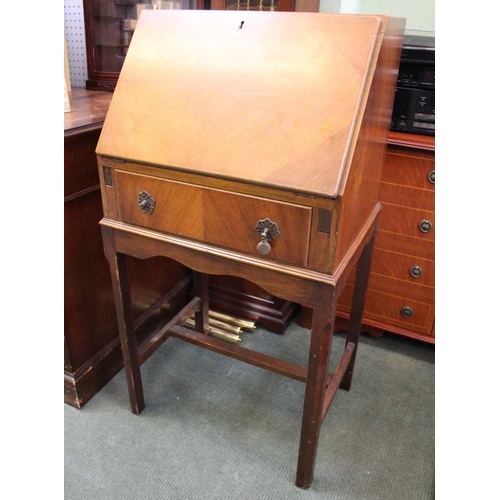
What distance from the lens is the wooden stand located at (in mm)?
1189

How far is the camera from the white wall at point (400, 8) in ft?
6.95

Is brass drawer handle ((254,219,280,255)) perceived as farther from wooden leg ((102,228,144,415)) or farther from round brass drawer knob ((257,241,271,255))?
wooden leg ((102,228,144,415))

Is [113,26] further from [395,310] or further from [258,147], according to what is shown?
[395,310]

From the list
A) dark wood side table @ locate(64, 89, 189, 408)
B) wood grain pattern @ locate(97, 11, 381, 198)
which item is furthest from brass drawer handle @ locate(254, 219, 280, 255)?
dark wood side table @ locate(64, 89, 189, 408)

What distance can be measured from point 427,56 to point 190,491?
1679mm

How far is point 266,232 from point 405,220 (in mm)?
924

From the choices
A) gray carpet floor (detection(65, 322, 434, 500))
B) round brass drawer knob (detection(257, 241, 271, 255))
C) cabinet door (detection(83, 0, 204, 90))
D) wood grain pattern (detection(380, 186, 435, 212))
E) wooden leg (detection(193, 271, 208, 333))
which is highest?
cabinet door (detection(83, 0, 204, 90))

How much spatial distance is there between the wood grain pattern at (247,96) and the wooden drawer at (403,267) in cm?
99

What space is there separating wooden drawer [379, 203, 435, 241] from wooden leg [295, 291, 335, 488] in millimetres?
808

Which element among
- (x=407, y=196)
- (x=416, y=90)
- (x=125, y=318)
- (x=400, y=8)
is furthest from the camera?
(x=400, y=8)

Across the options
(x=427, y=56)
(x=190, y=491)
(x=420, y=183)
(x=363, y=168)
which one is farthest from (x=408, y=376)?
(x=427, y=56)

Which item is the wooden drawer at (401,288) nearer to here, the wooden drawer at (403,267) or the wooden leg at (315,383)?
the wooden drawer at (403,267)

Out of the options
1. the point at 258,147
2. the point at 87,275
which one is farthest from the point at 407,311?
the point at 87,275

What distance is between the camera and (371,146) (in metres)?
1.24
